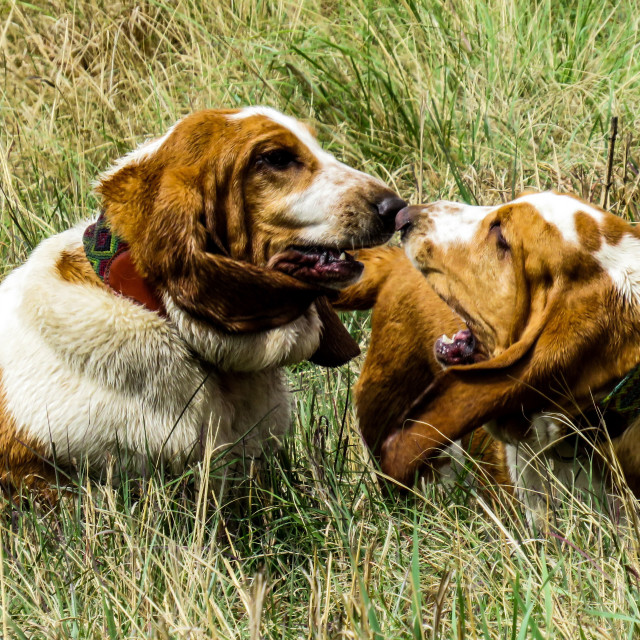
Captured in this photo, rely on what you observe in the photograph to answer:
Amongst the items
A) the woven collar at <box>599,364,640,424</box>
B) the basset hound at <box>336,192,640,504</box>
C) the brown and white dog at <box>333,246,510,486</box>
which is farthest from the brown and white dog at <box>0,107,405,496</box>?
the woven collar at <box>599,364,640,424</box>

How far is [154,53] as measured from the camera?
642cm

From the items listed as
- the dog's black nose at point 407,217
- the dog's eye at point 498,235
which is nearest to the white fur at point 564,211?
the dog's eye at point 498,235

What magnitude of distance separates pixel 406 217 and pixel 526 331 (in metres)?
0.61

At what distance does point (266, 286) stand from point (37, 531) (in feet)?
3.31

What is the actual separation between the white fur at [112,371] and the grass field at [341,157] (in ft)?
0.51

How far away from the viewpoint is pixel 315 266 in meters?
3.38

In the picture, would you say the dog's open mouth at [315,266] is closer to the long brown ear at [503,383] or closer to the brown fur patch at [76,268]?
the long brown ear at [503,383]

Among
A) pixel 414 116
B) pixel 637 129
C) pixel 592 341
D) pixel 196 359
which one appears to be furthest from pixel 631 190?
pixel 196 359

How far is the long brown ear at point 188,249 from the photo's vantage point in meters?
3.18

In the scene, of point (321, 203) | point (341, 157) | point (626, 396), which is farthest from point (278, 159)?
point (341, 157)

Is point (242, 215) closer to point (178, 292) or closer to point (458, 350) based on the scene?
point (178, 292)

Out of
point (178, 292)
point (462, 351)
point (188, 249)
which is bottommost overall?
point (462, 351)

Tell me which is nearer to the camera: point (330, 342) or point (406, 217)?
point (406, 217)

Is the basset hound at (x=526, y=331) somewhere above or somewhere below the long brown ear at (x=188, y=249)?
below
